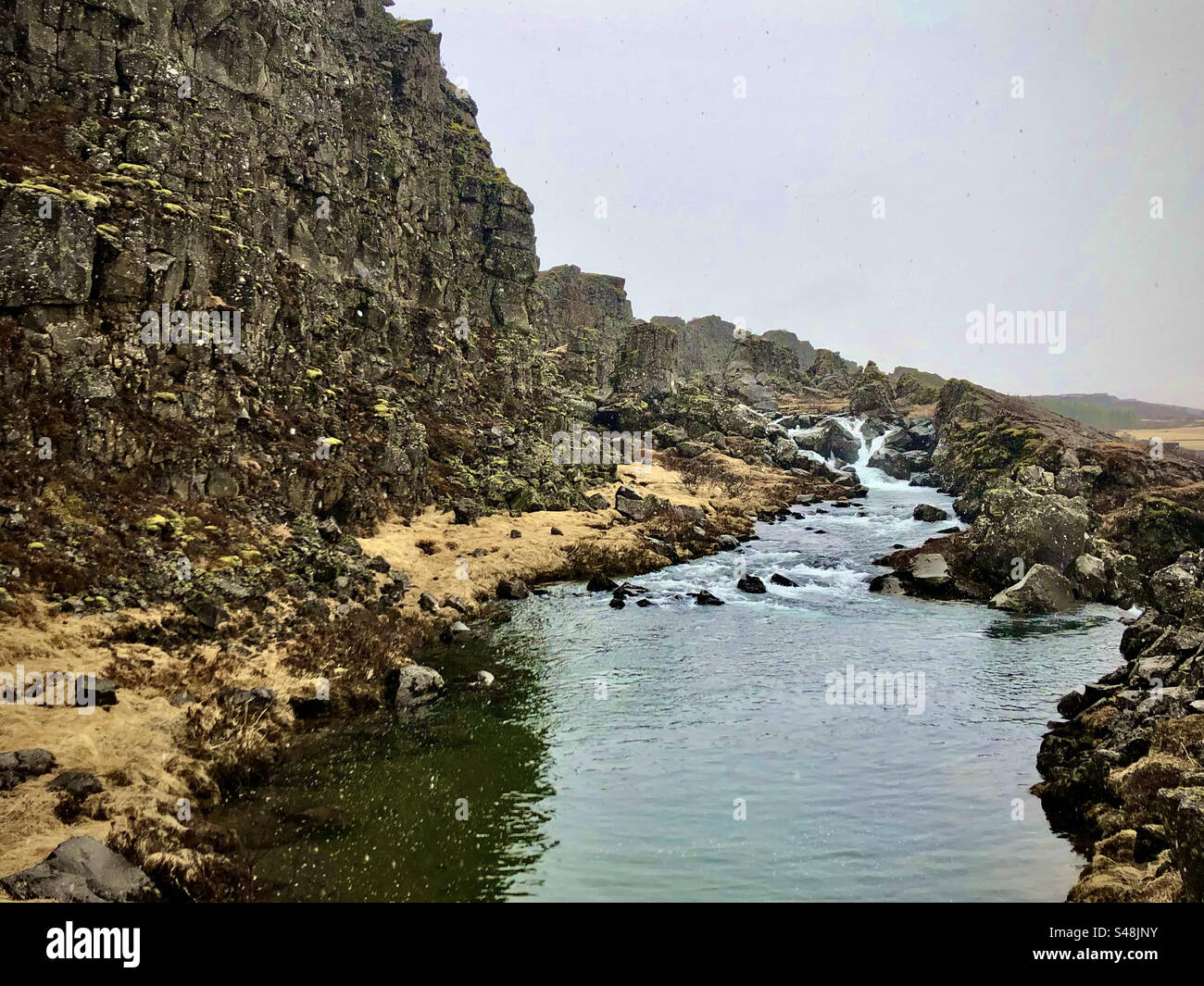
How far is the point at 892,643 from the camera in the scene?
3048 cm

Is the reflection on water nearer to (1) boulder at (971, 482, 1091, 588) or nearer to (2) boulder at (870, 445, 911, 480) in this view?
(1) boulder at (971, 482, 1091, 588)

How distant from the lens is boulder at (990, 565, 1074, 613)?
35438mm

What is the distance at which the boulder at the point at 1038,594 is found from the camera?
35.4 meters

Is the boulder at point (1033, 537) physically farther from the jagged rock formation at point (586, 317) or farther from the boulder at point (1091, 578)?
the jagged rock formation at point (586, 317)

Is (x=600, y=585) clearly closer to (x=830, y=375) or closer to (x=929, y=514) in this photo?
(x=929, y=514)

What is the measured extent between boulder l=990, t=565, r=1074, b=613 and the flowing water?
65.3 inches

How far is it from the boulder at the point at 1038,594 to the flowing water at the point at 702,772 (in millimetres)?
1660

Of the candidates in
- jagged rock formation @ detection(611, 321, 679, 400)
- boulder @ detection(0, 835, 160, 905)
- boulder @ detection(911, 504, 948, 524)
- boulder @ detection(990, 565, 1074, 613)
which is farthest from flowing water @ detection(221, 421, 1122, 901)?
jagged rock formation @ detection(611, 321, 679, 400)

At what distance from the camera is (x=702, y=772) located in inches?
746

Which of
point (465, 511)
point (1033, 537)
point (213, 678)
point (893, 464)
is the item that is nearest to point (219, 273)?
point (465, 511)

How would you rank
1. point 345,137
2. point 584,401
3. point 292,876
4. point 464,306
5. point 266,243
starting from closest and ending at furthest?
point 292,876 → point 266,243 → point 345,137 → point 464,306 → point 584,401
